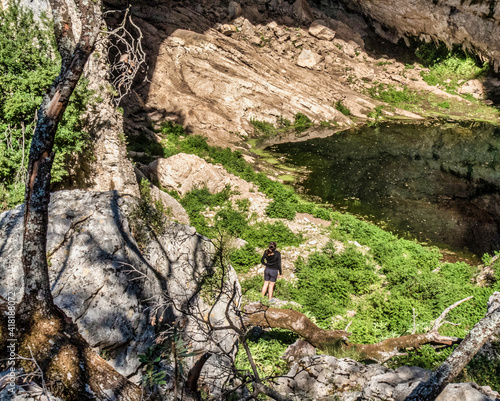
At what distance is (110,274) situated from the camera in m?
4.94

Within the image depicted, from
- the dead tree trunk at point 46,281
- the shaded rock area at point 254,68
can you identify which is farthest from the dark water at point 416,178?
the dead tree trunk at point 46,281

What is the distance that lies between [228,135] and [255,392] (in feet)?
58.2

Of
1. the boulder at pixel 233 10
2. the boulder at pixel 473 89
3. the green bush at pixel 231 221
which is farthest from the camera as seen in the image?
the boulder at pixel 473 89

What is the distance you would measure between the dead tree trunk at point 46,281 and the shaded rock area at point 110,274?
906mm

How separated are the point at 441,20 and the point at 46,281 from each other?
34.6 m

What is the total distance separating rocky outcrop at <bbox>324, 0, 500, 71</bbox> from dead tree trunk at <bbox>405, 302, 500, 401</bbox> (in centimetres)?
3071

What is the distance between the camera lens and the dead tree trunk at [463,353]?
346 centimetres

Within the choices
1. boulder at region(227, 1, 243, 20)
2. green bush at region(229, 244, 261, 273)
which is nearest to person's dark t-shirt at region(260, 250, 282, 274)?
green bush at region(229, 244, 261, 273)

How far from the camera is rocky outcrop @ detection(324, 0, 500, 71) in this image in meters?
27.6

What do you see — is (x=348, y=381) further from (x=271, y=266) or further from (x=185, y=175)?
(x=185, y=175)

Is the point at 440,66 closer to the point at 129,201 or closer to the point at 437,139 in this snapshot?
the point at 437,139

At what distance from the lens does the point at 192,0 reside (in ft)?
89.5

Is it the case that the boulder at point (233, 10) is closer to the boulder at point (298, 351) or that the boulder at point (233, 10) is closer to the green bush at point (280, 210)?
the green bush at point (280, 210)

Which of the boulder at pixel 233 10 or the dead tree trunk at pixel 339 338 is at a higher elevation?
the boulder at pixel 233 10
